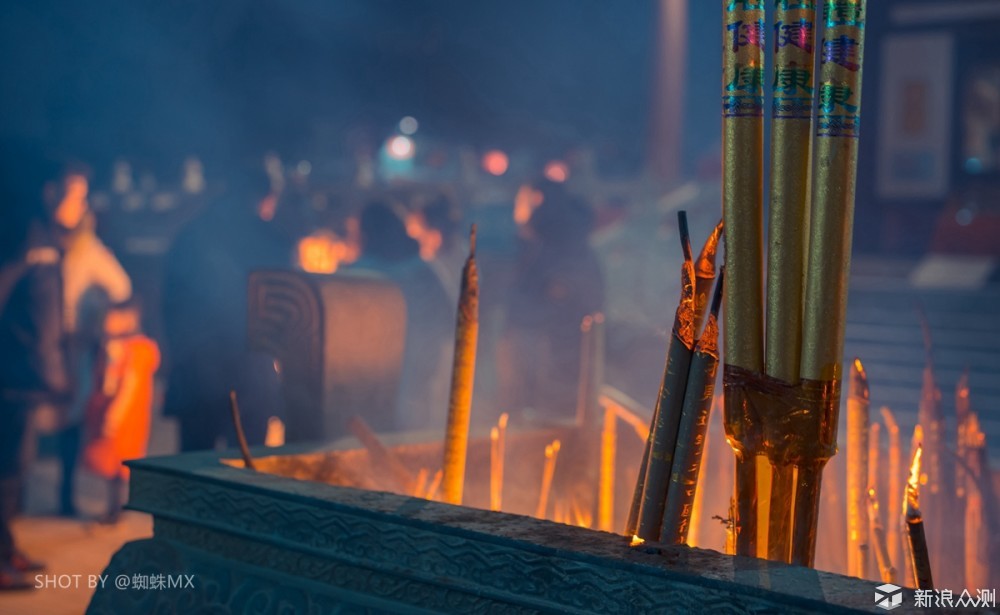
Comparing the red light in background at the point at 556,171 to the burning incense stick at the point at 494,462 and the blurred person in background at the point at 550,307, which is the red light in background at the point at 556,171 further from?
the burning incense stick at the point at 494,462

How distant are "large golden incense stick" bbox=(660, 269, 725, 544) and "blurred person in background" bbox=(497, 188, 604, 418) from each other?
343cm

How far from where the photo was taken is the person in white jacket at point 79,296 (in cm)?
592

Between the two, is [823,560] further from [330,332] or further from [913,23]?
[913,23]

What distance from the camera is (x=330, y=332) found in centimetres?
326

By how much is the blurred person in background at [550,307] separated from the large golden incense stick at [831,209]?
3587 mm

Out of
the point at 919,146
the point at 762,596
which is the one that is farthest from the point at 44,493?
the point at 919,146

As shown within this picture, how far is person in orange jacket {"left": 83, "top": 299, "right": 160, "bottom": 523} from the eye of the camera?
6.20 meters

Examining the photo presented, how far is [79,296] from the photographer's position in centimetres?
622

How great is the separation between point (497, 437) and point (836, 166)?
184 centimetres

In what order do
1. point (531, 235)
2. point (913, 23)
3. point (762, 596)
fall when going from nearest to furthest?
point (762, 596)
point (531, 235)
point (913, 23)

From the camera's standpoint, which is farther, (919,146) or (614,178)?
(614,178)

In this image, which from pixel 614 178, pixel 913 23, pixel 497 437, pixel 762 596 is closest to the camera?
pixel 762 596

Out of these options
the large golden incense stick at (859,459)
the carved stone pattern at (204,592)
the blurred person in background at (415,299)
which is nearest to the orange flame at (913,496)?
the large golden incense stick at (859,459)

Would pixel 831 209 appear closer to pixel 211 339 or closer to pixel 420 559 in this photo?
pixel 420 559
